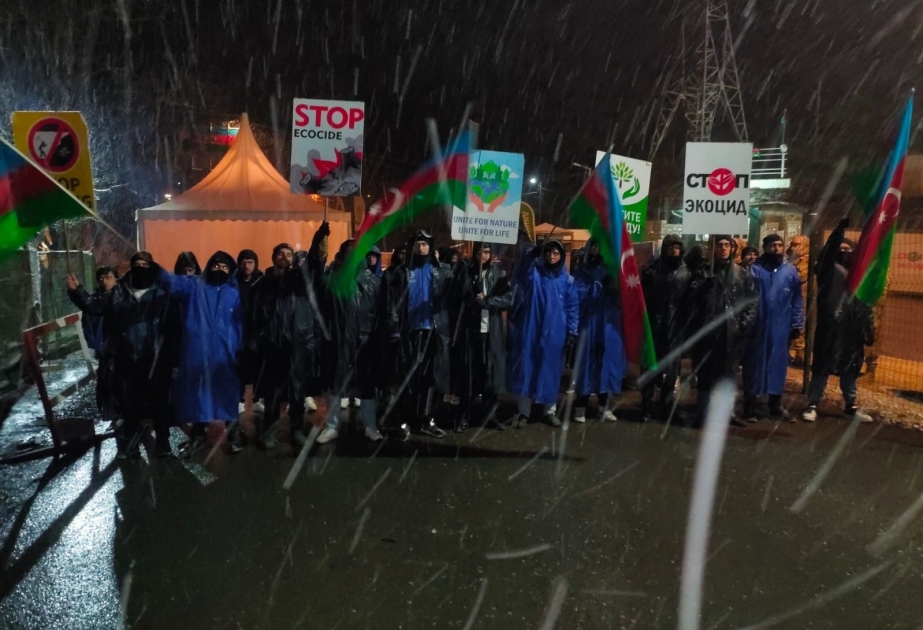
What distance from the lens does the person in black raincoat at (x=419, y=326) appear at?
6.37 meters

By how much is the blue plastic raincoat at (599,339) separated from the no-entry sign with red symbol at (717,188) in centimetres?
106

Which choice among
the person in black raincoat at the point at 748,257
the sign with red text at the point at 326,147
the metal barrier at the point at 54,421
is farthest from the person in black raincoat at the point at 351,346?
the person in black raincoat at the point at 748,257

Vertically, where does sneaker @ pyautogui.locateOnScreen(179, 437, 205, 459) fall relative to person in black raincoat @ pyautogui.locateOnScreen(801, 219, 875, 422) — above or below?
below

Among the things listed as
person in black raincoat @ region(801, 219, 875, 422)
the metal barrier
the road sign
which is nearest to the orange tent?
the metal barrier

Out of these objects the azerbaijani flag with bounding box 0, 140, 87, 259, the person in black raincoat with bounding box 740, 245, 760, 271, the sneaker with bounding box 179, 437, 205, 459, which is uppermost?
the azerbaijani flag with bounding box 0, 140, 87, 259

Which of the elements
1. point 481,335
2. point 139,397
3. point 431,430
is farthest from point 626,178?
point 139,397

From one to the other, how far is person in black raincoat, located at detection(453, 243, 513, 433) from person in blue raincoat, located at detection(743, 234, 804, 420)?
8.57 ft

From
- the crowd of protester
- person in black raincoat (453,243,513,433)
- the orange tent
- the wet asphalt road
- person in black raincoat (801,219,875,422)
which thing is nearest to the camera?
the wet asphalt road

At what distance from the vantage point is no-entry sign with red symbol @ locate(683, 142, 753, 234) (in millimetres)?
6820

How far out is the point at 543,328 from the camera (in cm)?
686

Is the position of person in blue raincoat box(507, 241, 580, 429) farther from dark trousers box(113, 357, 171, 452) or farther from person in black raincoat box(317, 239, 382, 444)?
dark trousers box(113, 357, 171, 452)

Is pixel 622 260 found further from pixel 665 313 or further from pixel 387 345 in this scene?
pixel 387 345

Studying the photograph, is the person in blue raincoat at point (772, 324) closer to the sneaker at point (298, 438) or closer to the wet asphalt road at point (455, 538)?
the wet asphalt road at point (455, 538)

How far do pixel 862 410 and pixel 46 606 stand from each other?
25.4 ft
